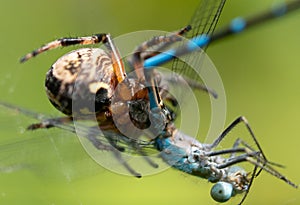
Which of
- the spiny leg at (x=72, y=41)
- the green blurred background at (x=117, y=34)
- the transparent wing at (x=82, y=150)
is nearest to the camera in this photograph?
the spiny leg at (x=72, y=41)

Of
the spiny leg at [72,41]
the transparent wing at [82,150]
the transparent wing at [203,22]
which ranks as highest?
the transparent wing at [203,22]

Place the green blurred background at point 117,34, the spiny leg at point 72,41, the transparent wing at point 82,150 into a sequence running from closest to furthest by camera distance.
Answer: the spiny leg at point 72,41, the transparent wing at point 82,150, the green blurred background at point 117,34

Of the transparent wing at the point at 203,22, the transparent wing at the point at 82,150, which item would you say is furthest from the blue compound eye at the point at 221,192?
the transparent wing at the point at 203,22

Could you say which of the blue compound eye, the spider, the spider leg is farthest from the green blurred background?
Result: the blue compound eye

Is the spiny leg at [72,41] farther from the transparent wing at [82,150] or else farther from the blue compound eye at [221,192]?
the blue compound eye at [221,192]

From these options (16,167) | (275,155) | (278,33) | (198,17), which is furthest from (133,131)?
(278,33)

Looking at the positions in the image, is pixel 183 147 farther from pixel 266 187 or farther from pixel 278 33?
pixel 278 33

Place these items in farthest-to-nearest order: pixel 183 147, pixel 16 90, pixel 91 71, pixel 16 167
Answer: pixel 16 90, pixel 16 167, pixel 183 147, pixel 91 71
